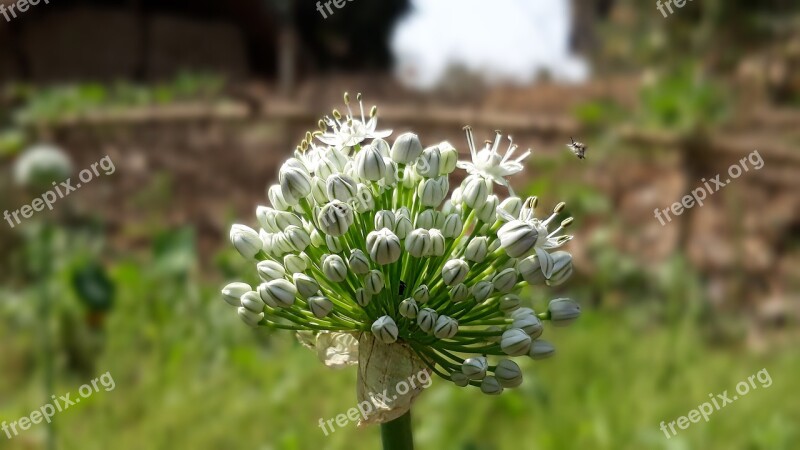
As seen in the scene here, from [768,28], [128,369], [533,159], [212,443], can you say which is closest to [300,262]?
[212,443]

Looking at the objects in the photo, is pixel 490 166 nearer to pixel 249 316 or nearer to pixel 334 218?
pixel 334 218

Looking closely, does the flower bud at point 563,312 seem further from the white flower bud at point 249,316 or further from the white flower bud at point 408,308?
the white flower bud at point 249,316
